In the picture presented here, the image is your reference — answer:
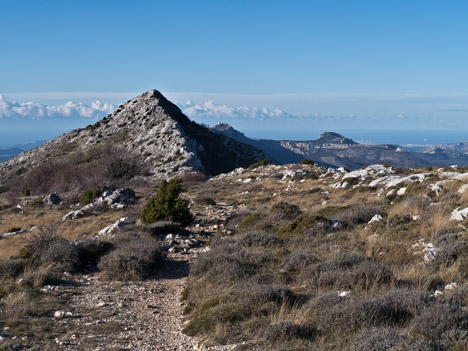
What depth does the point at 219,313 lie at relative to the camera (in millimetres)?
6684

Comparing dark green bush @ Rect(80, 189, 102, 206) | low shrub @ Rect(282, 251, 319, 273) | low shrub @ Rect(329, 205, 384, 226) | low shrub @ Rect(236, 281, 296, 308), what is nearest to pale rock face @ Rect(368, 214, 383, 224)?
low shrub @ Rect(329, 205, 384, 226)

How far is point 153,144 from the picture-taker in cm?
5831

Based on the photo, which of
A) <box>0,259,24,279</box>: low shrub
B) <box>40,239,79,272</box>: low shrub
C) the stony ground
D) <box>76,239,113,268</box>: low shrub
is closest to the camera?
the stony ground

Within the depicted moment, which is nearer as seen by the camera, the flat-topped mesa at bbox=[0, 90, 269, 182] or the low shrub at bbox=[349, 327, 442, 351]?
the low shrub at bbox=[349, 327, 442, 351]

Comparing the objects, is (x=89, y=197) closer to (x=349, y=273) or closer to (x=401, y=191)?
(x=401, y=191)

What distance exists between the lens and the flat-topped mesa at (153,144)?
2108 inches

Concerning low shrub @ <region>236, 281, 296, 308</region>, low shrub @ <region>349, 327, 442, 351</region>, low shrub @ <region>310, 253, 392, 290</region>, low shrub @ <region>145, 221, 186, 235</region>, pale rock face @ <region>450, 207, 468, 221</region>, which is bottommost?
low shrub @ <region>145, 221, 186, 235</region>

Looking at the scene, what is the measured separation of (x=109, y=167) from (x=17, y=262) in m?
33.5

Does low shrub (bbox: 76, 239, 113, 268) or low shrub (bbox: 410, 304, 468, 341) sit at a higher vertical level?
low shrub (bbox: 410, 304, 468, 341)

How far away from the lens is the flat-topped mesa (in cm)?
5353

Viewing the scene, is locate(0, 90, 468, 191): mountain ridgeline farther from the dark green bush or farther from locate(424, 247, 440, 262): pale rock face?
locate(424, 247, 440, 262): pale rock face

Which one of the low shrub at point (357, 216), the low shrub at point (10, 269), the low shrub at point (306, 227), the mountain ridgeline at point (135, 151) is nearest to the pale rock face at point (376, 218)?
the low shrub at point (357, 216)

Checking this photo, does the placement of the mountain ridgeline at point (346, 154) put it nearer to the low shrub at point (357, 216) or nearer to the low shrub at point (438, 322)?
the low shrub at point (357, 216)

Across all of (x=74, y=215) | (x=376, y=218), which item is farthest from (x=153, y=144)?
(x=376, y=218)
